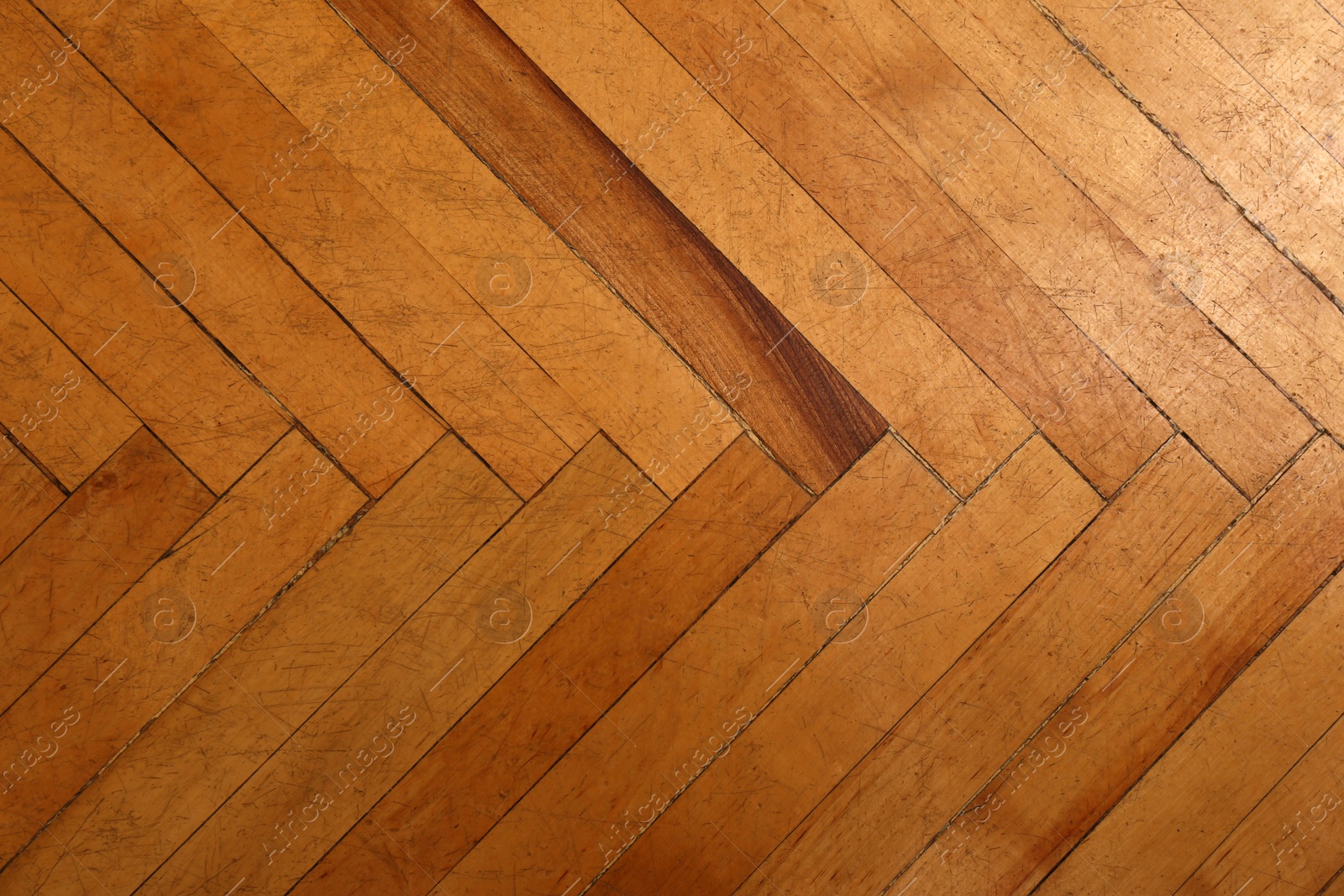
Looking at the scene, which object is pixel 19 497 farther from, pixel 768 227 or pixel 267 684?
pixel 768 227

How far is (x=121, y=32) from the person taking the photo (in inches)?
58.6

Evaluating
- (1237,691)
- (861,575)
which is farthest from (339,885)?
(1237,691)

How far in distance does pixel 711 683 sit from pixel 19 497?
1.22 meters

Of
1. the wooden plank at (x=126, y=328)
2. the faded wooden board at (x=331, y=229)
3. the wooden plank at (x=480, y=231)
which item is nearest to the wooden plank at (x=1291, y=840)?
the wooden plank at (x=480, y=231)

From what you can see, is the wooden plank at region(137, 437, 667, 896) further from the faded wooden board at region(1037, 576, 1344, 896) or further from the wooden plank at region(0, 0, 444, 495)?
the faded wooden board at region(1037, 576, 1344, 896)

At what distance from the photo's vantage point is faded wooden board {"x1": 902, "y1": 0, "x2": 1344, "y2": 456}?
1565mm

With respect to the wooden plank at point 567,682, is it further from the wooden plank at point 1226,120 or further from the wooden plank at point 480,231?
the wooden plank at point 1226,120

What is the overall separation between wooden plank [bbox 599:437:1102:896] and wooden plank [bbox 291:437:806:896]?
0.74ft

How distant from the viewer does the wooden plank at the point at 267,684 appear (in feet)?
4.72

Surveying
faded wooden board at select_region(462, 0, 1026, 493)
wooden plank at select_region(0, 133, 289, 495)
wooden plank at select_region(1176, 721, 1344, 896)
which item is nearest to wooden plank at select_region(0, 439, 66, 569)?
wooden plank at select_region(0, 133, 289, 495)

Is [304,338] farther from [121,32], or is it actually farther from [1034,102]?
[1034,102]

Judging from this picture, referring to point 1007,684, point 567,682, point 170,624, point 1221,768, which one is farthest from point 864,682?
point 170,624

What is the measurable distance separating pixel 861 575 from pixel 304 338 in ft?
3.45

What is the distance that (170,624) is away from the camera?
145 centimetres
